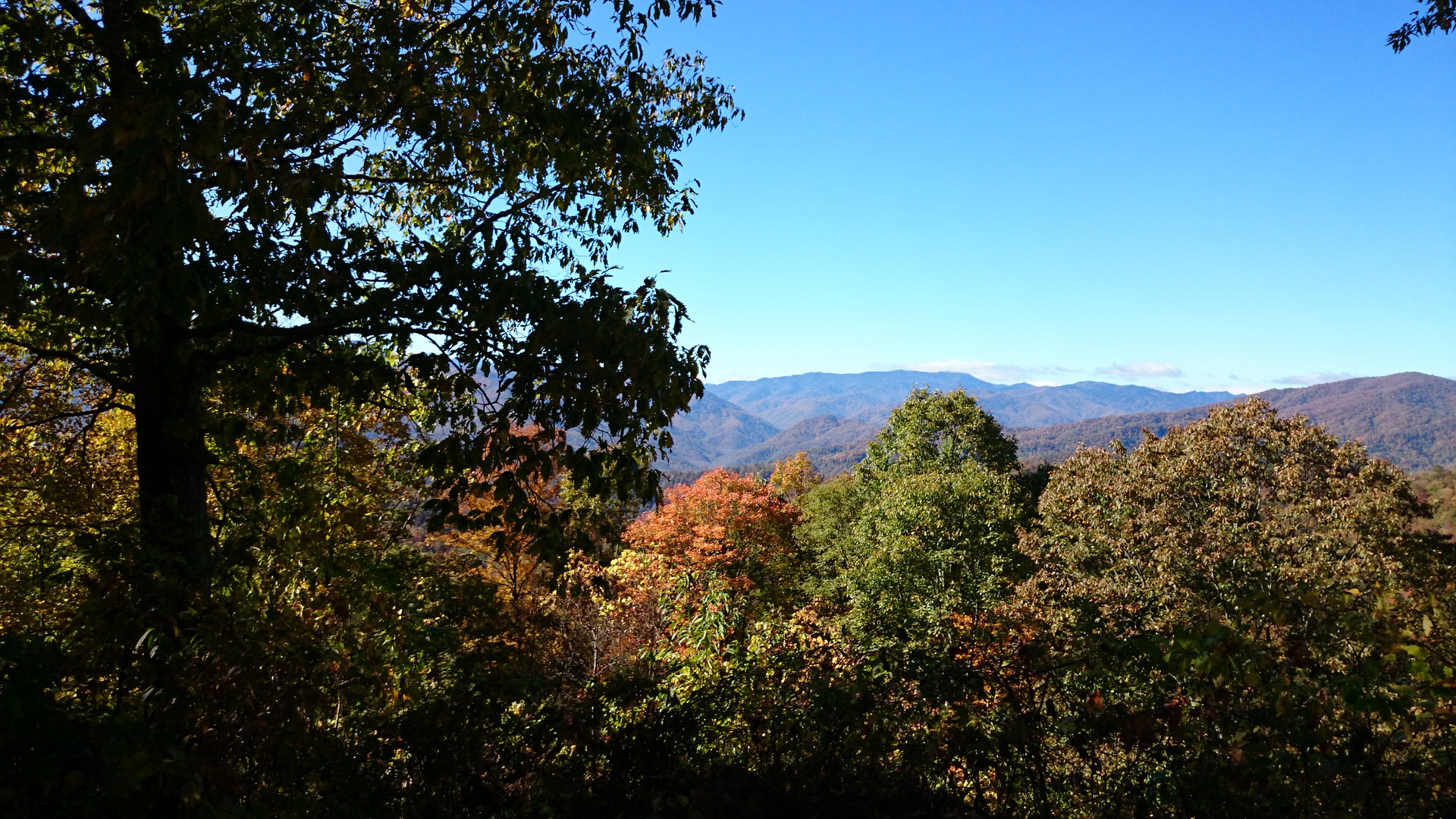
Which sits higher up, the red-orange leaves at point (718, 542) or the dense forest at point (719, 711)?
the dense forest at point (719, 711)

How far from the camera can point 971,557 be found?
21422mm

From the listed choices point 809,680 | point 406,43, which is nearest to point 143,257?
point 406,43

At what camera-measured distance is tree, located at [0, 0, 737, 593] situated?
123 inches

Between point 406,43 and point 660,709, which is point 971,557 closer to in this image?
point 660,709

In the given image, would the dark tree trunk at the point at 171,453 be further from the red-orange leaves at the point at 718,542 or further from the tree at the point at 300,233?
the red-orange leaves at the point at 718,542

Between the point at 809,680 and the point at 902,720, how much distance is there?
1.99 ft

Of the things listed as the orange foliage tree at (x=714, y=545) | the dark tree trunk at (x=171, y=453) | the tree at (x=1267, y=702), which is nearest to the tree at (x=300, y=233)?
the dark tree trunk at (x=171, y=453)

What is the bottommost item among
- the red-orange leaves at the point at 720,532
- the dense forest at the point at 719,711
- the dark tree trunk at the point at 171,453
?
the red-orange leaves at the point at 720,532

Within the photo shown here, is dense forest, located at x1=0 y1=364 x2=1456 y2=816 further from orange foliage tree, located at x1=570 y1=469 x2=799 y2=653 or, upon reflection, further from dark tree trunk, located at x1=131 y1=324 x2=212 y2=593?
orange foliage tree, located at x1=570 y1=469 x2=799 y2=653

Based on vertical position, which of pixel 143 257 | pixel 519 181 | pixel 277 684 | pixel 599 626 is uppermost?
pixel 519 181

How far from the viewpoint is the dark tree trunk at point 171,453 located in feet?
14.3

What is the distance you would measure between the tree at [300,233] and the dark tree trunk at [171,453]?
2 centimetres

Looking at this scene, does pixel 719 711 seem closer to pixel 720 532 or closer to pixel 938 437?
pixel 720 532

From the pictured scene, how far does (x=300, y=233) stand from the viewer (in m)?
4.00
